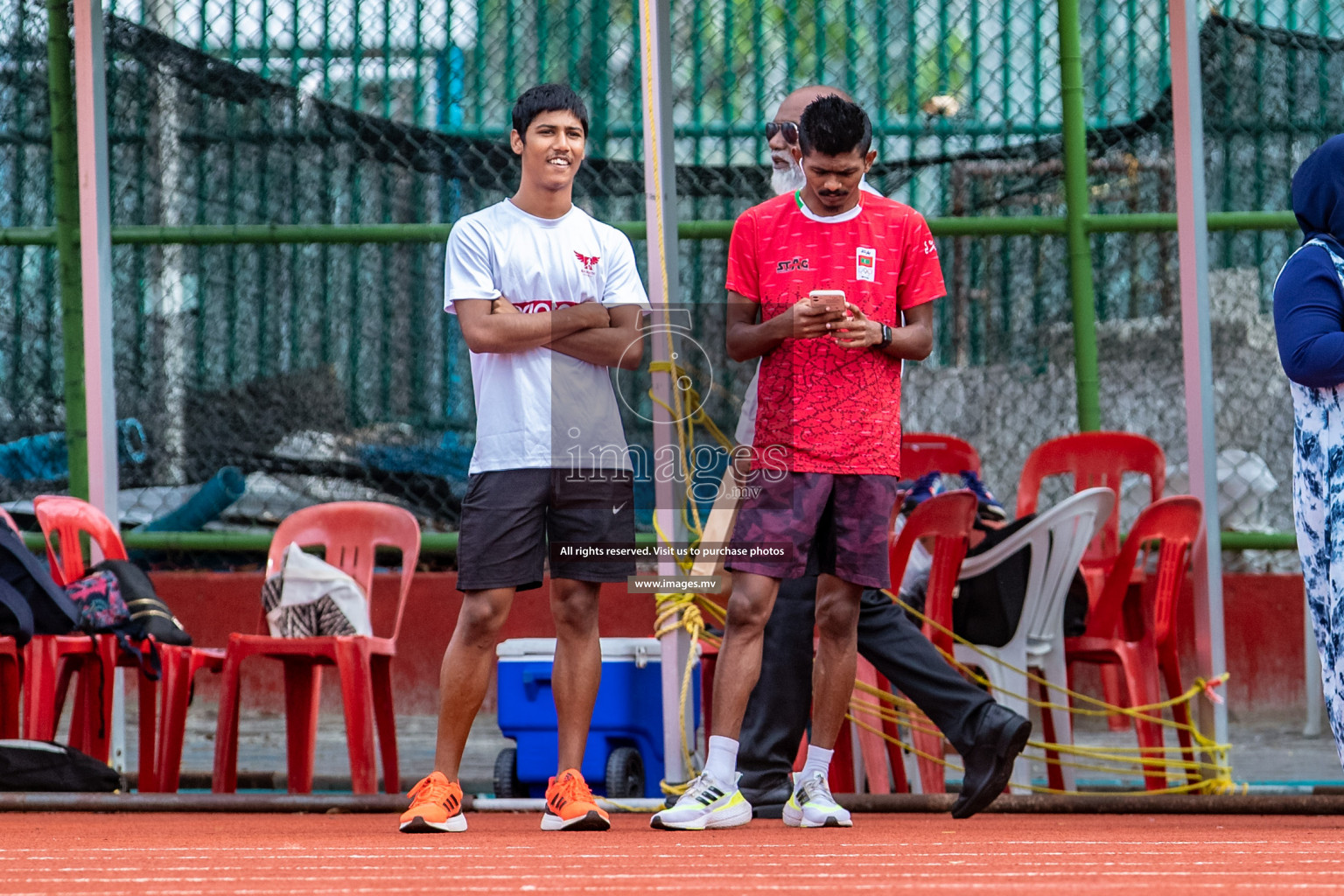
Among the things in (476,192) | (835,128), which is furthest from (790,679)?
(476,192)

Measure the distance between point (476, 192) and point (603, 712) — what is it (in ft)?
10.4

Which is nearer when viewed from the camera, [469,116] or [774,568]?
[774,568]

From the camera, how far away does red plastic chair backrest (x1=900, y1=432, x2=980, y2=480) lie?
6.30 metres

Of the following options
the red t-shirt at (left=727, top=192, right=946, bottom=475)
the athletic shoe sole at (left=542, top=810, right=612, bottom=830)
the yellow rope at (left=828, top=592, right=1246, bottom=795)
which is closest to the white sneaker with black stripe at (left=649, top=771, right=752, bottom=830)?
the athletic shoe sole at (left=542, top=810, right=612, bottom=830)

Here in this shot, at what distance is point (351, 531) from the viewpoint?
19.6 feet

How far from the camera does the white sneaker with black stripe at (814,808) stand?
4.14 m

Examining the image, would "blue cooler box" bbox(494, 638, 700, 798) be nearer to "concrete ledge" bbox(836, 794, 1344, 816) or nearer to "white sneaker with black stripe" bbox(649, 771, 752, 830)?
"concrete ledge" bbox(836, 794, 1344, 816)

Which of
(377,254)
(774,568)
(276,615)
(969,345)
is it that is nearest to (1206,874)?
(774,568)

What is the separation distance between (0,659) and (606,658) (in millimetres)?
1929

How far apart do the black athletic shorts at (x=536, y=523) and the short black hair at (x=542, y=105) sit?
0.89m

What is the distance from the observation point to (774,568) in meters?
4.13

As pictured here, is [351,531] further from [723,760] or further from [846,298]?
[846,298]

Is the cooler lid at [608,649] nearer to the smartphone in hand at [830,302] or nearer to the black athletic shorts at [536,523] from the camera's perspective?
the black athletic shorts at [536,523]

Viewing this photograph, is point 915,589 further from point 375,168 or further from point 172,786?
point 375,168
